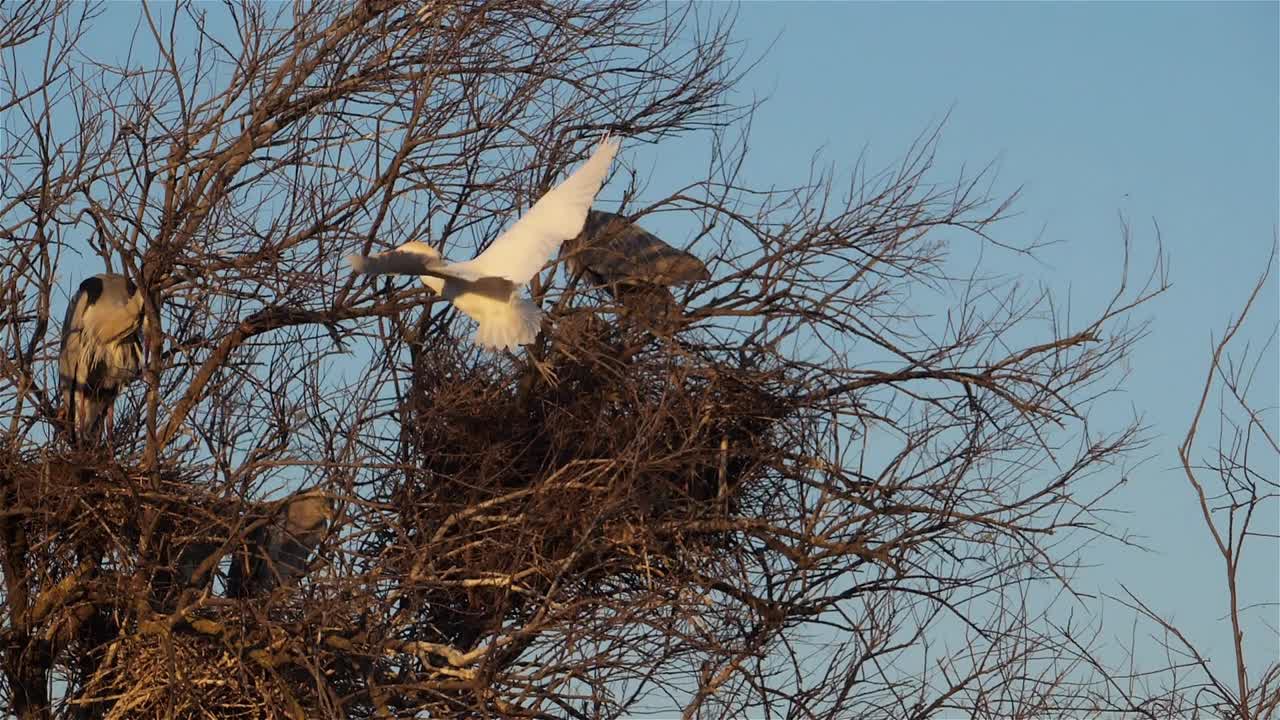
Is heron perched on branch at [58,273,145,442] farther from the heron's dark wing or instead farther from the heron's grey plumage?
the heron's dark wing

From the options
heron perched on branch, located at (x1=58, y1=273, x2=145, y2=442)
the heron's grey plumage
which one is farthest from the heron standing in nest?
heron perched on branch, located at (x1=58, y1=273, x2=145, y2=442)

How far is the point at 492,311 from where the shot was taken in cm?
657

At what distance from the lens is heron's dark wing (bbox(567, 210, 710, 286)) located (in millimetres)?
7156

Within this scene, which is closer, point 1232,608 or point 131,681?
point 1232,608

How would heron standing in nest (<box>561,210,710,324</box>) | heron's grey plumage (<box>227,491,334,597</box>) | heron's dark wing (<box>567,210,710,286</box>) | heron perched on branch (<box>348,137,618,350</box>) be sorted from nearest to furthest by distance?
1. heron perched on branch (<box>348,137,618,350</box>)
2. heron's grey plumage (<box>227,491,334,597</box>)
3. heron standing in nest (<box>561,210,710,324</box>)
4. heron's dark wing (<box>567,210,710,286</box>)

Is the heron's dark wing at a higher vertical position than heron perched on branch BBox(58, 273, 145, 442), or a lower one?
higher

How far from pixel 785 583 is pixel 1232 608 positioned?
9.72 ft

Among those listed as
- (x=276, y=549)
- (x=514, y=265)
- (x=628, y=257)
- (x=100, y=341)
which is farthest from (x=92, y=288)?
(x=514, y=265)

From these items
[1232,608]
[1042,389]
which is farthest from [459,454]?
[1232,608]

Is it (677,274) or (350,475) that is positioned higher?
(677,274)

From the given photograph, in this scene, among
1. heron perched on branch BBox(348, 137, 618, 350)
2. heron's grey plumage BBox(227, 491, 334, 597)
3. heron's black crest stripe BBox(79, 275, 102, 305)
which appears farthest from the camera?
heron's black crest stripe BBox(79, 275, 102, 305)

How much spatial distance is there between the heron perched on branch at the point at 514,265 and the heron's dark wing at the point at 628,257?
0.23m

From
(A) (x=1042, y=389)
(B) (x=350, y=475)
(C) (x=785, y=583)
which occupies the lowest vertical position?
(B) (x=350, y=475)

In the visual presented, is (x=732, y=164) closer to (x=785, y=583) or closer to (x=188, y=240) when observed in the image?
(x=785, y=583)
